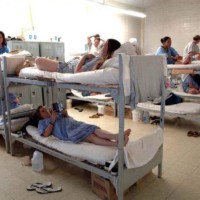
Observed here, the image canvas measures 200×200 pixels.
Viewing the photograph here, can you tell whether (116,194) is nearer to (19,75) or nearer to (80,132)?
(80,132)

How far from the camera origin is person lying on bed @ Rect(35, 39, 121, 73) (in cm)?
223

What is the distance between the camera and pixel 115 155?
199 centimetres

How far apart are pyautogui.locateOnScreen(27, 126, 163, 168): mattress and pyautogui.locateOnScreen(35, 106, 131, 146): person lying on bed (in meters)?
0.07

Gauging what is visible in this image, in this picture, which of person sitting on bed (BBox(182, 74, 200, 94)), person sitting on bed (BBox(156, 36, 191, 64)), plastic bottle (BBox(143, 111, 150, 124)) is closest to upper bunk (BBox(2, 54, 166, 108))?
plastic bottle (BBox(143, 111, 150, 124))

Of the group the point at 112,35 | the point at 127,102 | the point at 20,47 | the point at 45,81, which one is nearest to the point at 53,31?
the point at 20,47

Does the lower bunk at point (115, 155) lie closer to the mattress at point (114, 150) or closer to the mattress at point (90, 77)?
the mattress at point (114, 150)

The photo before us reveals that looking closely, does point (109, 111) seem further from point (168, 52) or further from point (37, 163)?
point (37, 163)

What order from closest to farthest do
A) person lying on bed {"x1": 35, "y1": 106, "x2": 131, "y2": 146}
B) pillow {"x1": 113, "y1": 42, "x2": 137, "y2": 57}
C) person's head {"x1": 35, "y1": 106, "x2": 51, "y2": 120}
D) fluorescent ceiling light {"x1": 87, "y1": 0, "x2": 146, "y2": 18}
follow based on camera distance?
pillow {"x1": 113, "y1": 42, "x2": 137, "y2": 57}
person lying on bed {"x1": 35, "y1": 106, "x2": 131, "y2": 146}
person's head {"x1": 35, "y1": 106, "x2": 51, "y2": 120}
fluorescent ceiling light {"x1": 87, "y1": 0, "x2": 146, "y2": 18}

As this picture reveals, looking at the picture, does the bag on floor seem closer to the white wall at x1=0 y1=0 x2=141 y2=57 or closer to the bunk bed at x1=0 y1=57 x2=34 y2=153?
the bunk bed at x1=0 y1=57 x2=34 y2=153

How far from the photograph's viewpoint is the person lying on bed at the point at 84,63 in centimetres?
223

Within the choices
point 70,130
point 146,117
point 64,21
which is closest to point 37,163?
point 70,130

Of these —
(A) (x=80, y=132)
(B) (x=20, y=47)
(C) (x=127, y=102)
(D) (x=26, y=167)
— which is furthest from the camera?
(B) (x=20, y=47)

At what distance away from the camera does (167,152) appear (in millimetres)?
3092

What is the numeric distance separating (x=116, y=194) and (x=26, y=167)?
1.24m
